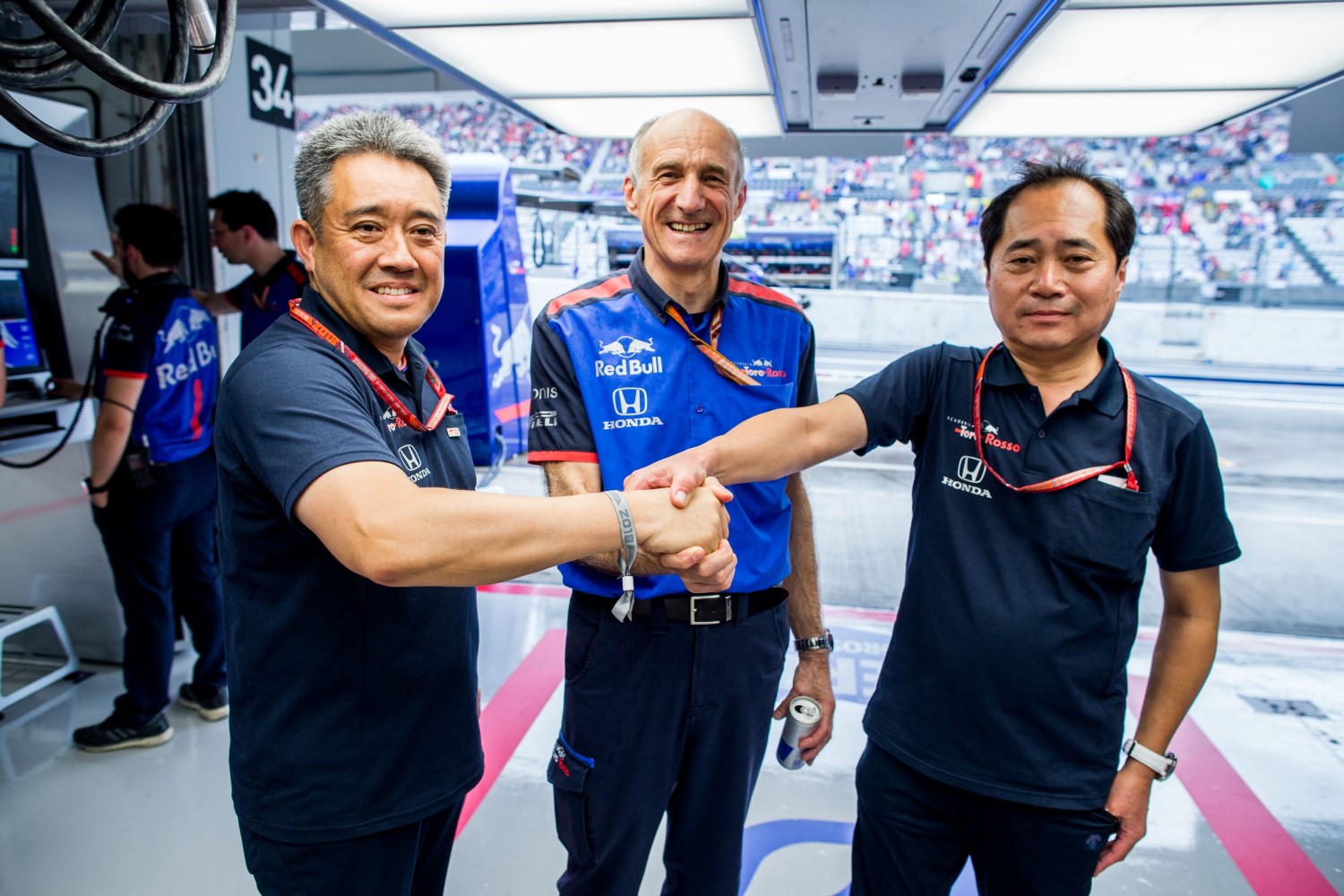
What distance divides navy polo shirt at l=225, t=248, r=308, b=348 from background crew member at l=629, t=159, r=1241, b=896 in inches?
98.9

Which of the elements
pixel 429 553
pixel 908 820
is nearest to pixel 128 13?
pixel 429 553

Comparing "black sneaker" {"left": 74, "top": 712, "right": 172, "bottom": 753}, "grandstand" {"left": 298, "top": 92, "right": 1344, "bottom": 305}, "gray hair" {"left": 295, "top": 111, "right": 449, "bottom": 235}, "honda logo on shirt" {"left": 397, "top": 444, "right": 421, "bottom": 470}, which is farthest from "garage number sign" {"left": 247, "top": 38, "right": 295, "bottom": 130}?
"grandstand" {"left": 298, "top": 92, "right": 1344, "bottom": 305}

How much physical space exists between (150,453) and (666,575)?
2.23 metres

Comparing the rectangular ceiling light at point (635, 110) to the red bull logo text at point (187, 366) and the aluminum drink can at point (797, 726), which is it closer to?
the red bull logo text at point (187, 366)

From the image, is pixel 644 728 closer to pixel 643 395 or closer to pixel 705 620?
pixel 705 620

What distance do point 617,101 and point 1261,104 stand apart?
6.65 feet

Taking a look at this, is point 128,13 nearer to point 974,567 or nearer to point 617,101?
point 617,101

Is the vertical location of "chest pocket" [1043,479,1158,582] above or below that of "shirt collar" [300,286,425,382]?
below

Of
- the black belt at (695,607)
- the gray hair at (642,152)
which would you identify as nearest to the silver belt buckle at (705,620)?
the black belt at (695,607)

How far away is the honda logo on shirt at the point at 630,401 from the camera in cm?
167

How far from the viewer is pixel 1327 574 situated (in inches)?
199

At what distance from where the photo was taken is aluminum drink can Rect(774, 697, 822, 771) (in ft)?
5.78

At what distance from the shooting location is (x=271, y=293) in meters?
3.32

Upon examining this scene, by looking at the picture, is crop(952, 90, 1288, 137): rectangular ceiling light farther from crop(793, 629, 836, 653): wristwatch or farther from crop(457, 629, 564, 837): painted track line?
crop(457, 629, 564, 837): painted track line
